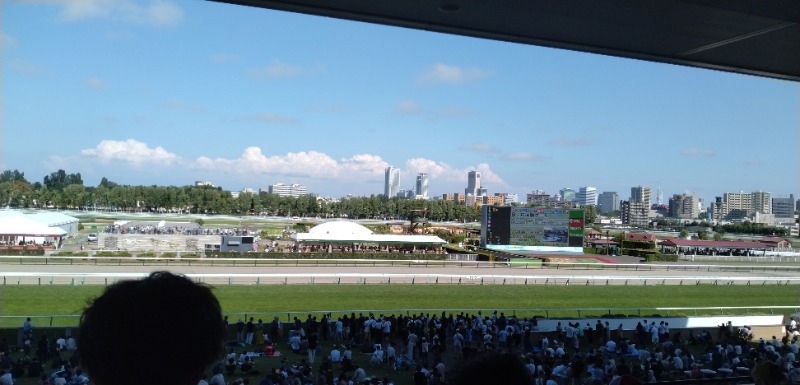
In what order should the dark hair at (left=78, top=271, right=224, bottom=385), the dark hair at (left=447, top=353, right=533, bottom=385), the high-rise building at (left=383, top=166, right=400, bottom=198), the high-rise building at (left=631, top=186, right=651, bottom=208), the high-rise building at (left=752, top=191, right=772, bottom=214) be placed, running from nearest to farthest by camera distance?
the dark hair at (left=78, top=271, right=224, bottom=385) → the dark hair at (left=447, top=353, right=533, bottom=385) → the high-rise building at (left=752, top=191, right=772, bottom=214) → the high-rise building at (left=631, top=186, right=651, bottom=208) → the high-rise building at (left=383, top=166, right=400, bottom=198)

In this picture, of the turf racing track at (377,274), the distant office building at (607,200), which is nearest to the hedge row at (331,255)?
the turf racing track at (377,274)

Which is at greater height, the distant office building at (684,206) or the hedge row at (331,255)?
the distant office building at (684,206)

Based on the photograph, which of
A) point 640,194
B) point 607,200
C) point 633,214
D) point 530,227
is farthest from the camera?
point 607,200

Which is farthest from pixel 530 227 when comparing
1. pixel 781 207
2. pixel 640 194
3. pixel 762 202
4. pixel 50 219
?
pixel 640 194

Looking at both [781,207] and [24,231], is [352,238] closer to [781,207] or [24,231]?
[24,231]

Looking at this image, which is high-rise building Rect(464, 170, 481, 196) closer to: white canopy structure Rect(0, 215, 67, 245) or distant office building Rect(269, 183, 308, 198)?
distant office building Rect(269, 183, 308, 198)

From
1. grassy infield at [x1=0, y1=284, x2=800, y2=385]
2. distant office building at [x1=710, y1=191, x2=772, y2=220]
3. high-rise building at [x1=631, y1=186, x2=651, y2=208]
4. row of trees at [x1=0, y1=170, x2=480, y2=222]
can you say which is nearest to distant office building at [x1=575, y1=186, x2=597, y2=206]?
high-rise building at [x1=631, y1=186, x2=651, y2=208]

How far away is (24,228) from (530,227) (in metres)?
19.7

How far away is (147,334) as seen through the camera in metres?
0.78

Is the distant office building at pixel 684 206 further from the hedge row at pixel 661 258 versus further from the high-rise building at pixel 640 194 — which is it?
the hedge row at pixel 661 258

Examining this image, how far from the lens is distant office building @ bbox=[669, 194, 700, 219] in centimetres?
7469

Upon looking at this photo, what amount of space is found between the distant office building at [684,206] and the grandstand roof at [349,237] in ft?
182

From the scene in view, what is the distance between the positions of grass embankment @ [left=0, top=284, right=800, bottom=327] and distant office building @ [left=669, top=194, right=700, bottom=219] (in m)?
60.8

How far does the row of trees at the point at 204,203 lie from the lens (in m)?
49.4
